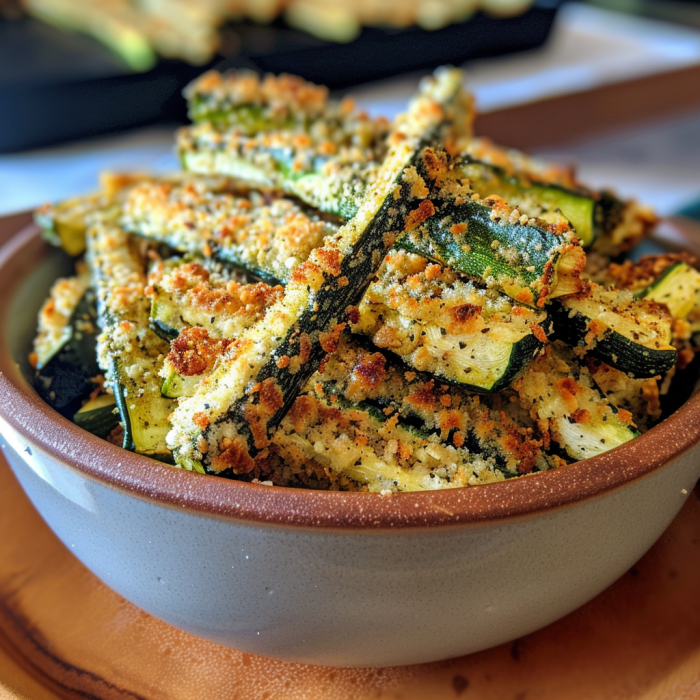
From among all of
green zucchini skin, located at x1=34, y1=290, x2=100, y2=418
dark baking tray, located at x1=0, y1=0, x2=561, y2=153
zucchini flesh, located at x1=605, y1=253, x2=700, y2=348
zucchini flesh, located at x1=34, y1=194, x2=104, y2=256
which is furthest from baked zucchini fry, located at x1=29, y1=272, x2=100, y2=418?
dark baking tray, located at x1=0, y1=0, x2=561, y2=153

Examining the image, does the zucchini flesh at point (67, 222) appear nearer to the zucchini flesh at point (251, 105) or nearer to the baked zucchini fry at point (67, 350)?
the baked zucchini fry at point (67, 350)

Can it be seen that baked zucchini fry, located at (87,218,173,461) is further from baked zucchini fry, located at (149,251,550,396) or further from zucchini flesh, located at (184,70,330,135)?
zucchini flesh, located at (184,70,330,135)

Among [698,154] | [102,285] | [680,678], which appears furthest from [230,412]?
[698,154]

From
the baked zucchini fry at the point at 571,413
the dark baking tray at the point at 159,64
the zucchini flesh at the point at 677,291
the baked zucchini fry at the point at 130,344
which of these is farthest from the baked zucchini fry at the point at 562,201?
the dark baking tray at the point at 159,64

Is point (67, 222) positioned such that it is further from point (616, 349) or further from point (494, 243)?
point (616, 349)

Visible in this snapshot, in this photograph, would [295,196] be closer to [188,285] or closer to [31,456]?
[188,285]

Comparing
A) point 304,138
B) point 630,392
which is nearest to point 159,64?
point 304,138
